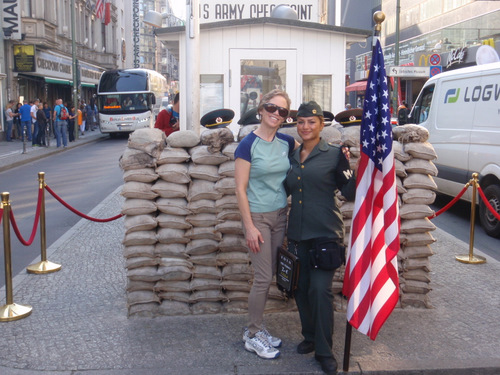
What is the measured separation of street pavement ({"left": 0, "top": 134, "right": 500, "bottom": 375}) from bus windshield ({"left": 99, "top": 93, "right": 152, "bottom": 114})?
2577 cm

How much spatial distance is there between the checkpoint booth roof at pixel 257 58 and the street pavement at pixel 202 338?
3596 millimetres

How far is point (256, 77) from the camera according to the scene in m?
8.82

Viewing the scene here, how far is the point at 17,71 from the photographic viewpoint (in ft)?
89.2

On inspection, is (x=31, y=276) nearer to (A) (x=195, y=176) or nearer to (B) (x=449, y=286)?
(A) (x=195, y=176)

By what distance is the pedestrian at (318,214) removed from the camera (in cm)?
414

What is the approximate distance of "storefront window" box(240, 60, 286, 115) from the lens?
8.84 meters

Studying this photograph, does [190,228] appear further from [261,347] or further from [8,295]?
[8,295]

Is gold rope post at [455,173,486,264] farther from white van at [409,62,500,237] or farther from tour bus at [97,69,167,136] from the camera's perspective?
Answer: tour bus at [97,69,167,136]

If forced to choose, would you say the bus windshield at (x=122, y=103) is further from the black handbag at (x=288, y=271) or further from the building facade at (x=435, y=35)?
the black handbag at (x=288, y=271)

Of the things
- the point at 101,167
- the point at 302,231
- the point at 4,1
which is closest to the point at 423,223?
the point at 302,231

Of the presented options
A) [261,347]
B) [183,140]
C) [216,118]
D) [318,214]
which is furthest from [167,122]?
[261,347]

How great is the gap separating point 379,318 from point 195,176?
207 cm

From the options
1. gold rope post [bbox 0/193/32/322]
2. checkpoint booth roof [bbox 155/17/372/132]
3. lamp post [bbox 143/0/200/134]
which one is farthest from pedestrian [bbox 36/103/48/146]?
gold rope post [bbox 0/193/32/322]

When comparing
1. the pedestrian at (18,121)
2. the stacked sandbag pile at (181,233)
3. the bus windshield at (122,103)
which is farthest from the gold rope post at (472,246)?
the bus windshield at (122,103)
